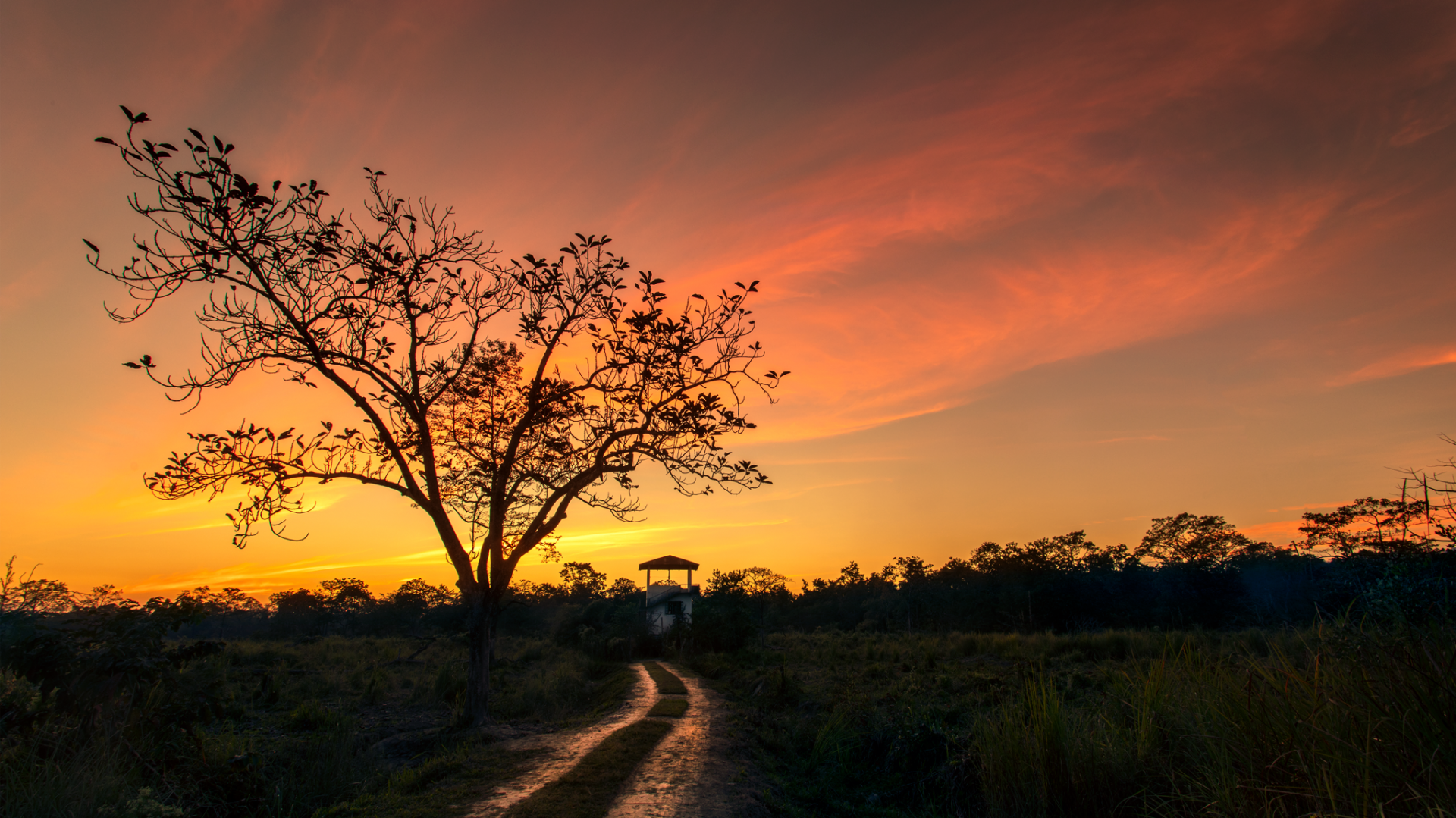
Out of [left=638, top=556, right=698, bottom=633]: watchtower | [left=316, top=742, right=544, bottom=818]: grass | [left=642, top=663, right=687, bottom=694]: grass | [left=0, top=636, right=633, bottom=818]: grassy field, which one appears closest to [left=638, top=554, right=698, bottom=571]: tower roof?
[left=638, top=556, right=698, bottom=633]: watchtower

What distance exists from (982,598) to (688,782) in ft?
179

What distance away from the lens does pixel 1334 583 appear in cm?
547

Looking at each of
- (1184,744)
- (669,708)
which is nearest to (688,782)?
(1184,744)

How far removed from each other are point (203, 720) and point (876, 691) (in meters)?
14.6

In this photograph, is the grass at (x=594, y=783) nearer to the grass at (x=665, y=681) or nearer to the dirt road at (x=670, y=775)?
the dirt road at (x=670, y=775)

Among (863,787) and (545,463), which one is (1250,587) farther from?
(545,463)

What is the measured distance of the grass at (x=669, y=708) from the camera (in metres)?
15.4

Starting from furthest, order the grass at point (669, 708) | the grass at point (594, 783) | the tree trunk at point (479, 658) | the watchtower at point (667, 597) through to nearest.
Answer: the watchtower at point (667, 597) < the grass at point (669, 708) < the tree trunk at point (479, 658) < the grass at point (594, 783)

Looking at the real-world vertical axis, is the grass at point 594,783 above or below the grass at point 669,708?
above

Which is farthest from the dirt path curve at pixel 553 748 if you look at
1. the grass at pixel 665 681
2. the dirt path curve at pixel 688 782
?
the grass at pixel 665 681

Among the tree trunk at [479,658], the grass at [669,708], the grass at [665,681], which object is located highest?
the tree trunk at [479,658]

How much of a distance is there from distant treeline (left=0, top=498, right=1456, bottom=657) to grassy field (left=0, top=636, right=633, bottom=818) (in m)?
1.50

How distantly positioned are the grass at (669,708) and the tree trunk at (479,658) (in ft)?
13.8

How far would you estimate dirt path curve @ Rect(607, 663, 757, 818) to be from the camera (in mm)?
7363
